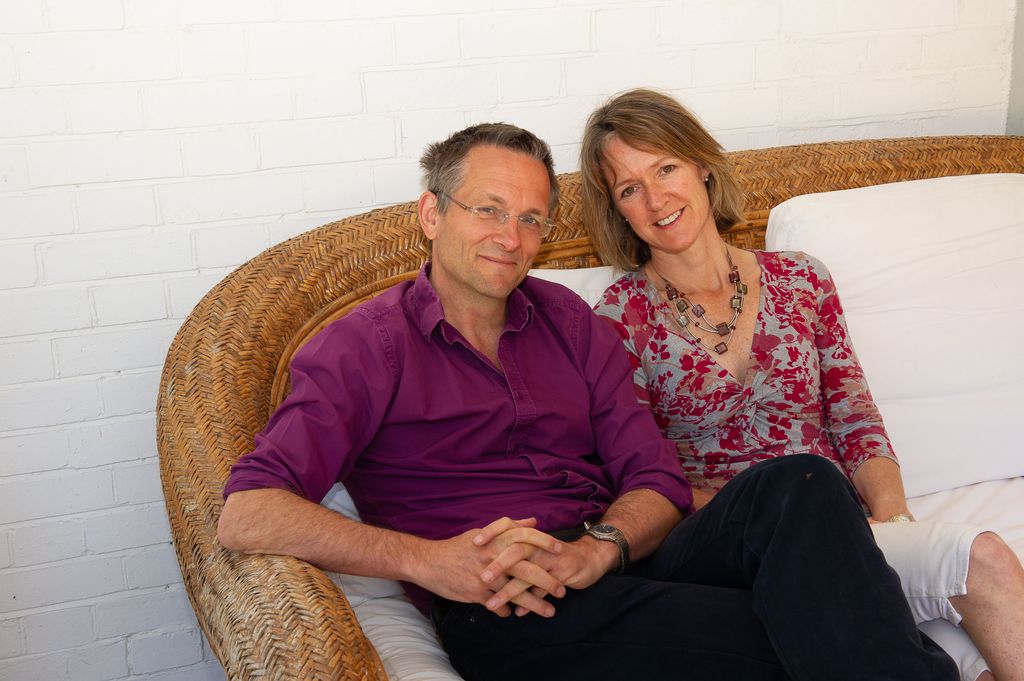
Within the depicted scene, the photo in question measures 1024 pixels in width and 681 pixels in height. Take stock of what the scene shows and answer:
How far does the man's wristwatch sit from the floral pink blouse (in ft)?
1.32

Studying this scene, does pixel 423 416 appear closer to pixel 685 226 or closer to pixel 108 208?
pixel 685 226

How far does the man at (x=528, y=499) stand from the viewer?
1396 millimetres

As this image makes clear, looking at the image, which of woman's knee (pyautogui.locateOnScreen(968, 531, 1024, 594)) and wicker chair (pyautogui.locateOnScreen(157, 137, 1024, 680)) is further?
woman's knee (pyautogui.locateOnScreen(968, 531, 1024, 594))

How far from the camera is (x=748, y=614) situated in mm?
1447

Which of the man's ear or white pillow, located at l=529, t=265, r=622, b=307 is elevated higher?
the man's ear

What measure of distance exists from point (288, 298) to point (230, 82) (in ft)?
1.66

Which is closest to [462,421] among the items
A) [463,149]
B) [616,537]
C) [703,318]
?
[616,537]

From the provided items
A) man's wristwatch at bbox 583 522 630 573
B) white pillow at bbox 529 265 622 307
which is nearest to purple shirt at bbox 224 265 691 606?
man's wristwatch at bbox 583 522 630 573

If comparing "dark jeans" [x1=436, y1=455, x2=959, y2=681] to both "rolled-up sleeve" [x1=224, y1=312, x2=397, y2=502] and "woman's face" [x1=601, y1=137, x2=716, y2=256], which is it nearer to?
"rolled-up sleeve" [x1=224, y1=312, x2=397, y2=502]

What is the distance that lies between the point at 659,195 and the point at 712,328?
28 centimetres

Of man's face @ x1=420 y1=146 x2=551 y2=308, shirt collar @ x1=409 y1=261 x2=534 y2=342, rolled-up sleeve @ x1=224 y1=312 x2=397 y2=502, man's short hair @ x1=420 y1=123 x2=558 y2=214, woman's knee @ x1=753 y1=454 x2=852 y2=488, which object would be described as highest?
man's short hair @ x1=420 y1=123 x2=558 y2=214

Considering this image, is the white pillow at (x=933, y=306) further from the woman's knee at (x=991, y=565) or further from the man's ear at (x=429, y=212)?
the man's ear at (x=429, y=212)

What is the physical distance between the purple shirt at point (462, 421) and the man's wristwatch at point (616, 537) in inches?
4.7

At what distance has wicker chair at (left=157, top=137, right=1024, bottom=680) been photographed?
130 centimetres
